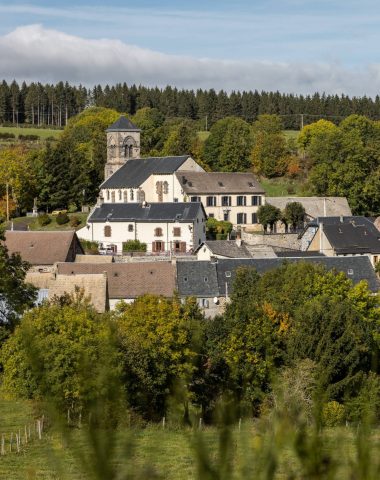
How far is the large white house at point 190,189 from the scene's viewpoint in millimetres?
56312

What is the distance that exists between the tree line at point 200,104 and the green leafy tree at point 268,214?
46.1 meters

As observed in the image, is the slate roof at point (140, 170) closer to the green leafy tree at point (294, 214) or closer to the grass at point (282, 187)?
the green leafy tree at point (294, 214)

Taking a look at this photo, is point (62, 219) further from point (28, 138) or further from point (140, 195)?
point (28, 138)

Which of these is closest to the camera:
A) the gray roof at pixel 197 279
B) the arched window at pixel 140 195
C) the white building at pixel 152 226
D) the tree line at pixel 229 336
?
the tree line at pixel 229 336

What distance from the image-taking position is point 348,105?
104 meters

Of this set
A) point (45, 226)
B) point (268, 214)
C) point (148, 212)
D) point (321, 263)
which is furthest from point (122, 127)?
point (321, 263)

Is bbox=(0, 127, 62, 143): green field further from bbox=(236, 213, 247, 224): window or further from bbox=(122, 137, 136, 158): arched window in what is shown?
bbox=(236, 213, 247, 224): window

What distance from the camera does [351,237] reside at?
46188 millimetres

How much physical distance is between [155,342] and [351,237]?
23301mm

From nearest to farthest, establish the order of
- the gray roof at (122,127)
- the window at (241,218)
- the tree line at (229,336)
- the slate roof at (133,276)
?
1. the tree line at (229,336)
2. the slate roof at (133,276)
3. the window at (241,218)
4. the gray roof at (122,127)

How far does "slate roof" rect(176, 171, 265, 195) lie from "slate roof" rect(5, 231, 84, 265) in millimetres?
14056

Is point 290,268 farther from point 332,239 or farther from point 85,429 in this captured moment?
point 85,429

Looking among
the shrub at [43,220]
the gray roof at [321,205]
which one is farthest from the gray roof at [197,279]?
the shrub at [43,220]

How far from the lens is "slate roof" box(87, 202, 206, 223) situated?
A: 50094 millimetres
